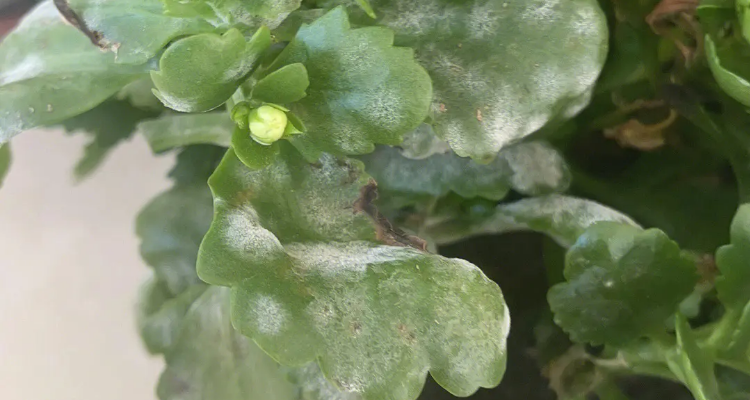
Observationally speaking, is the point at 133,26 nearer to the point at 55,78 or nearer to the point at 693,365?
the point at 55,78

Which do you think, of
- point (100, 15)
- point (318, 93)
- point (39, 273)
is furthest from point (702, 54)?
point (39, 273)

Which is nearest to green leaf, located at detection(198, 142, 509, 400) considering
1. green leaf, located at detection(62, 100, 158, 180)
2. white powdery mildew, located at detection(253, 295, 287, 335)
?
white powdery mildew, located at detection(253, 295, 287, 335)

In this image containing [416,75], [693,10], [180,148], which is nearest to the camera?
[416,75]

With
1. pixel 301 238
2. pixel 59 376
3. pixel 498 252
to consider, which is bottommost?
pixel 59 376

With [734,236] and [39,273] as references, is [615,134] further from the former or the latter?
[39,273]

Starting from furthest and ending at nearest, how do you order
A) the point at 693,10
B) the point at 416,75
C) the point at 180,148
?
the point at 180,148 < the point at 693,10 < the point at 416,75

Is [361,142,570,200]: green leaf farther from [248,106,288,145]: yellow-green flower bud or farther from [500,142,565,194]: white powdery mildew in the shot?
[248,106,288,145]: yellow-green flower bud
